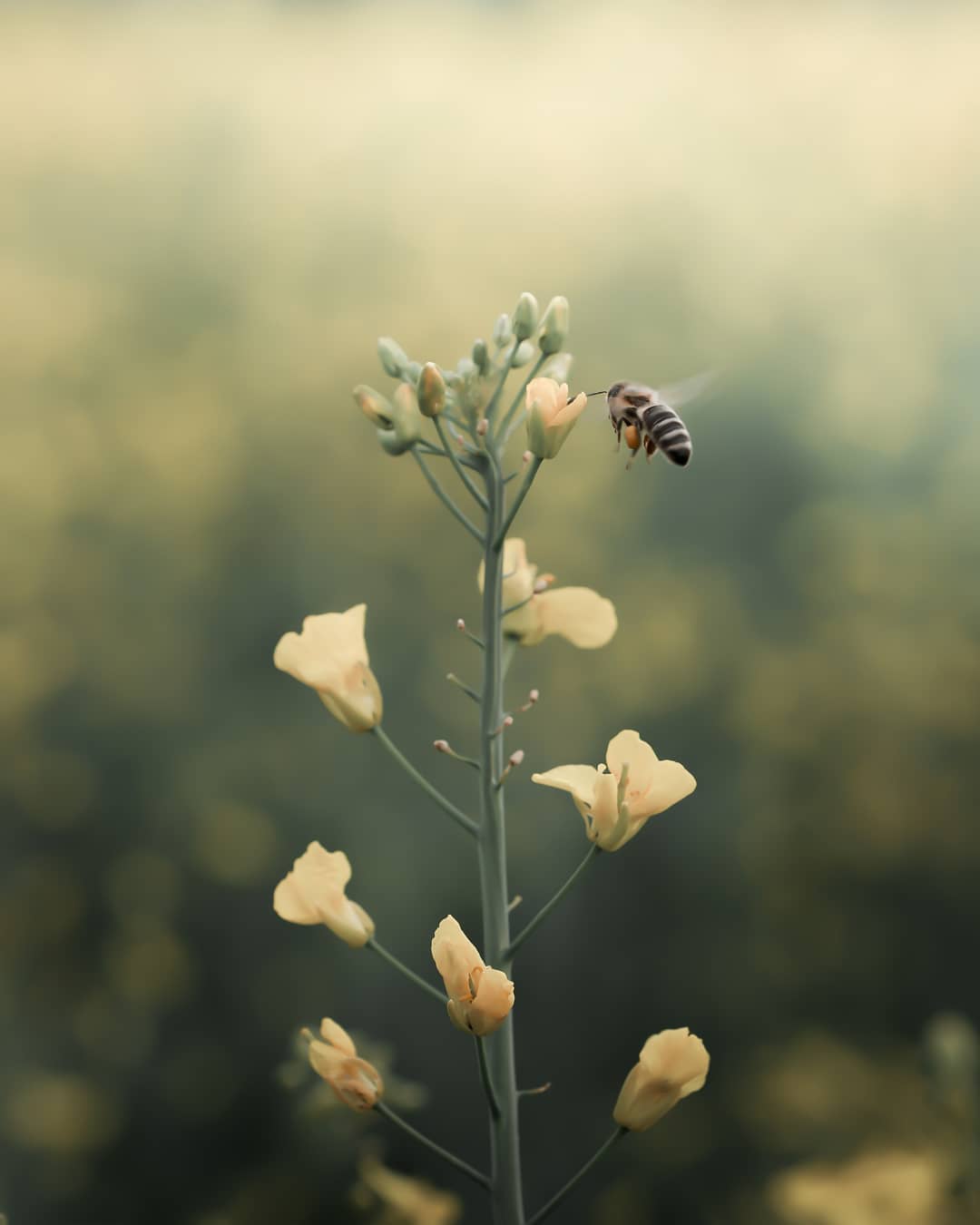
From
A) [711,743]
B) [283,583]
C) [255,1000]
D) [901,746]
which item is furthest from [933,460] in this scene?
[255,1000]

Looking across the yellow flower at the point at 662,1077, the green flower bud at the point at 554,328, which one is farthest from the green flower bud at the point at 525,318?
the yellow flower at the point at 662,1077

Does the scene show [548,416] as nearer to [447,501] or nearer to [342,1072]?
[447,501]

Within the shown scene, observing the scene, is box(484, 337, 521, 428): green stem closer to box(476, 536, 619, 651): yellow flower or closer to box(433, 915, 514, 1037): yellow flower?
box(476, 536, 619, 651): yellow flower

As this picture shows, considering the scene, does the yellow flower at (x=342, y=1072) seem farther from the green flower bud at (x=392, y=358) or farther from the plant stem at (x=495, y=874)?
the green flower bud at (x=392, y=358)

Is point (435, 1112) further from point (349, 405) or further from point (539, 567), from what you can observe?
point (349, 405)

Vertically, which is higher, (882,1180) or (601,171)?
(601,171)

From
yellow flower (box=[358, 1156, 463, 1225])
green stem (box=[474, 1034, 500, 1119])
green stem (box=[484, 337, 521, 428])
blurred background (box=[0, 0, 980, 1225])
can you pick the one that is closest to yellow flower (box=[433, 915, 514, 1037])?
green stem (box=[474, 1034, 500, 1119])

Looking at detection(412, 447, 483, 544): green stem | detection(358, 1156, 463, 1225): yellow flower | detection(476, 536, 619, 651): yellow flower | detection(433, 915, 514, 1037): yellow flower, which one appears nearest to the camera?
detection(433, 915, 514, 1037): yellow flower
